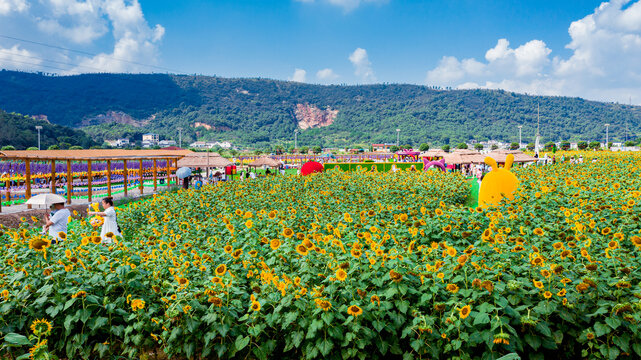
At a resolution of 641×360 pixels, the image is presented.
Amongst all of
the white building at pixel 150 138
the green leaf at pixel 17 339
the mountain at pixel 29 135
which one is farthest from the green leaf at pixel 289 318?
the white building at pixel 150 138

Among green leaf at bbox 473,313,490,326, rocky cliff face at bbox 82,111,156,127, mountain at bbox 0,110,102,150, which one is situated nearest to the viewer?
green leaf at bbox 473,313,490,326

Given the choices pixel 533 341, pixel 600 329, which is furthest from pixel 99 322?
pixel 600 329

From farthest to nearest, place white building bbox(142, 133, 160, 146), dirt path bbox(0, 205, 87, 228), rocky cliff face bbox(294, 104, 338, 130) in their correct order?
rocky cliff face bbox(294, 104, 338, 130)
white building bbox(142, 133, 160, 146)
dirt path bbox(0, 205, 87, 228)

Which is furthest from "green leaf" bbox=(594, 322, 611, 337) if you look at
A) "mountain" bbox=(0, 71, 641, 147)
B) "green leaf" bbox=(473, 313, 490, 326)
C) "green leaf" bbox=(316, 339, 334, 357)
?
"mountain" bbox=(0, 71, 641, 147)

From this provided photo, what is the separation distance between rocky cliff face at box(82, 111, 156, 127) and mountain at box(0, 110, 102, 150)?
100595 millimetres

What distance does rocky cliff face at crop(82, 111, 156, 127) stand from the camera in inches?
6216

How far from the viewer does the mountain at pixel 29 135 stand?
5250 centimetres

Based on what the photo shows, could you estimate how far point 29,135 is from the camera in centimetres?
5478

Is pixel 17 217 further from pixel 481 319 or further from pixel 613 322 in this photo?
pixel 613 322

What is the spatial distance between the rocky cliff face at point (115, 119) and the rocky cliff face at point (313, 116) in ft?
225

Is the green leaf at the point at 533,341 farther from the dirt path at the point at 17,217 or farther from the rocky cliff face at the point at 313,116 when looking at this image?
the rocky cliff face at the point at 313,116

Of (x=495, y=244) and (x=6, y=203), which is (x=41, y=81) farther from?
(x=495, y=244)

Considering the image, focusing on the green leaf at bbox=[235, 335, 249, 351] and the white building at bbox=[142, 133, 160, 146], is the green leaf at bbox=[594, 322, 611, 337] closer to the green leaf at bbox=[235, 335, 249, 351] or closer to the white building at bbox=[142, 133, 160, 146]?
the green leaf at bbox=[235, 335, 249, 351]

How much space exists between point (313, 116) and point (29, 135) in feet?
480
